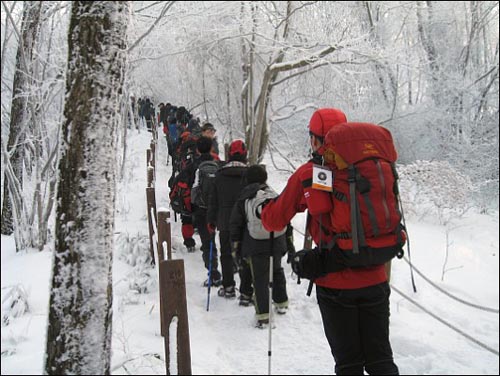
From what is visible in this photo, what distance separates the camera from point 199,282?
3055 mm

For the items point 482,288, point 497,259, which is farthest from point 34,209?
point 497,259

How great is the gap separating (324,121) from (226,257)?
2145 mm

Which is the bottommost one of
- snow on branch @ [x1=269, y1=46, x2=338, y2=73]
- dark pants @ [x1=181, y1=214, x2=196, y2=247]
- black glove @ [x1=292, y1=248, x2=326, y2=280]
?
black glove @ [x1=292, y1=248, x2=326, y2=280]

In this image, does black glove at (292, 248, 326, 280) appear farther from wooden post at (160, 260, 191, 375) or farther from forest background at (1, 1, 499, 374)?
forest background at (1, 1, 499, 374)

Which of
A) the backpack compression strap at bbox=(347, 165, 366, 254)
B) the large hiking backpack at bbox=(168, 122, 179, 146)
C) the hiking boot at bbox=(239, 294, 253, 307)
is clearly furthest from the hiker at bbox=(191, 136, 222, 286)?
the hiking boot at bbox=(239, 294, 253, 307)

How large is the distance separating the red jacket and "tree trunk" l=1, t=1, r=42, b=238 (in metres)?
2.88

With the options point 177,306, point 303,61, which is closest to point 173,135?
point 177,306

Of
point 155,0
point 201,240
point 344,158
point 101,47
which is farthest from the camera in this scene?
point 155,0

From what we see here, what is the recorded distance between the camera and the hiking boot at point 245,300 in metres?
3.96

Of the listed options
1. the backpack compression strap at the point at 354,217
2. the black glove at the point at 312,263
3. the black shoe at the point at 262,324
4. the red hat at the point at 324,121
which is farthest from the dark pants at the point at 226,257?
the backpack compression strap at the point at 354,217

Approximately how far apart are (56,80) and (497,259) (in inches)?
294

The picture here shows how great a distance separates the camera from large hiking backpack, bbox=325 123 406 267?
5.97 feet

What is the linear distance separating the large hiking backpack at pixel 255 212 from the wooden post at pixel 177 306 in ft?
4.07

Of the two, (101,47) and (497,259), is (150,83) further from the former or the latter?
(497,259)
